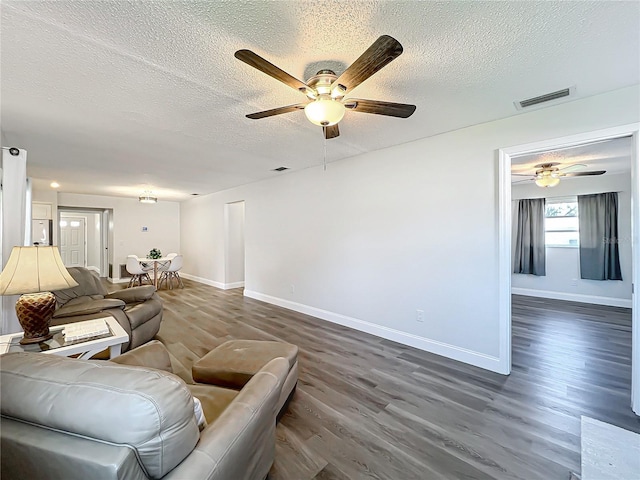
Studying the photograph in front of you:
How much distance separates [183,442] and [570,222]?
776 cm

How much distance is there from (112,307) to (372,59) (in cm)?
350

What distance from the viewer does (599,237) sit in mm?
5398

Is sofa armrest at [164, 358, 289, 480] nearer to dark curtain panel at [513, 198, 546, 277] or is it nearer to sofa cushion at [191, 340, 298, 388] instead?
sofa cushion at [191, 340, 298, 388]

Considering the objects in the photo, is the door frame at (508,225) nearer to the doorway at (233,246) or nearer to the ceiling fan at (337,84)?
the ceiling fan at (337,84)

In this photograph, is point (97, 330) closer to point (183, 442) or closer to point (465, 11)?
point (183, 442)

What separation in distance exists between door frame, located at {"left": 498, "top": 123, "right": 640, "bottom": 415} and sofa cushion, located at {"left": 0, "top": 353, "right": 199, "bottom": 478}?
2919 millimetres

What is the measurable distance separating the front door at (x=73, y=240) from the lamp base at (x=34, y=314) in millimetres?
10002

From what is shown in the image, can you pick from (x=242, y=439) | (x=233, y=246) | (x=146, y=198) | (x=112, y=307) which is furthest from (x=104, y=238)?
(x=242, y=439)

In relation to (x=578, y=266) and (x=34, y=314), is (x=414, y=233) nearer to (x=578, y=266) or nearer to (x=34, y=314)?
(x=34, y=314)

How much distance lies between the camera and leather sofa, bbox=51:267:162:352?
2.82 meters

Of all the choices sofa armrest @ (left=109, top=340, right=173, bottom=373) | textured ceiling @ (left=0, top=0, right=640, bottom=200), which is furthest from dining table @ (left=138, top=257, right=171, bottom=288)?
sofa armrest @ (left=109, top=340, right=173, bottom=373)

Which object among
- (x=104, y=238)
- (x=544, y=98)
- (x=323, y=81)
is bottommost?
(x=104, y=238)

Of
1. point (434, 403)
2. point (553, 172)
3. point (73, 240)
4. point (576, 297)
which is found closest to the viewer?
point (434, 403)

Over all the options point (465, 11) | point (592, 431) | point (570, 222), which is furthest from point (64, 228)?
point (570, 222)
